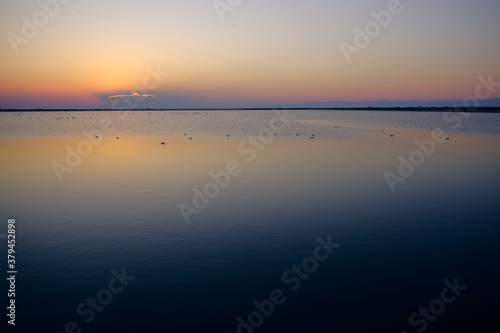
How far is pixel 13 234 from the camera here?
1675cm

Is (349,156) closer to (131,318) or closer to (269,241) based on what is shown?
(269,241)

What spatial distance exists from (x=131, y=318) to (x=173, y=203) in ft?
39.4

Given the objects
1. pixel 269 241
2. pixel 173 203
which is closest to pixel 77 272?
pixel 269 241

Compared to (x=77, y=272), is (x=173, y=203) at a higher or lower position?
higher
